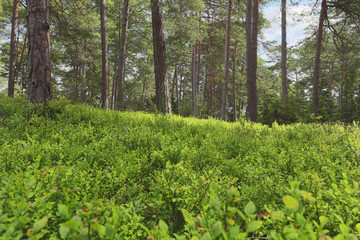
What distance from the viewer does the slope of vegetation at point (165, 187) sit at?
914 mm

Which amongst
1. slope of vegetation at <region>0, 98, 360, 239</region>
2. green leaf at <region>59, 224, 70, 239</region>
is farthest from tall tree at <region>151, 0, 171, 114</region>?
green leaf at <region>59, 224, 70, 239</region>

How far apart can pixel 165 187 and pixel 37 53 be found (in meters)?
5.41

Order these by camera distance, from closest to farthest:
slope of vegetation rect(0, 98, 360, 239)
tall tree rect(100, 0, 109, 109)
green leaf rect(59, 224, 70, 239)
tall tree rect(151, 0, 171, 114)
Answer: green leaf rect(59, 224, 70, 239) → slope of vegetation rect(0, 98, 360, 239) → tall tree rect(151, 0, 171, 114) → tall tree rect(100, 0, 109, 109)

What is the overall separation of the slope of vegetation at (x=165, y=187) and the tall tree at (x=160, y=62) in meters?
2.56

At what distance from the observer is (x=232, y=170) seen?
2.50 m

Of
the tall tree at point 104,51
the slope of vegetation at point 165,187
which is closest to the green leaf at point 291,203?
the slope of vegetation at point 165,187

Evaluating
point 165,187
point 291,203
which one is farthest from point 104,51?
point 291,203

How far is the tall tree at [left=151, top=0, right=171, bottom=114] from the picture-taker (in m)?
7.01

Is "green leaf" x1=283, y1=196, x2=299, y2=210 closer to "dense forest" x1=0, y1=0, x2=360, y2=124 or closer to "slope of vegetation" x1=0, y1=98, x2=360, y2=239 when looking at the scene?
"slope of vegetation" x1=0, y1=98, x2=360, y2=239

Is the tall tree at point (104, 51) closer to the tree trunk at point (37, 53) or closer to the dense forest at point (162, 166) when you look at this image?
the dense forest at point (162, 166)

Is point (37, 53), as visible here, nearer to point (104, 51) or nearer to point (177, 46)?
point (104, 51)

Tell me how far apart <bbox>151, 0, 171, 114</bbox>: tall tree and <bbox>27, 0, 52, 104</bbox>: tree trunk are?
341 cm

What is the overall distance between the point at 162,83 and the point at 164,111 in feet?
3.59

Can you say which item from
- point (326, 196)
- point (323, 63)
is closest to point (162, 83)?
point (326, 196)
